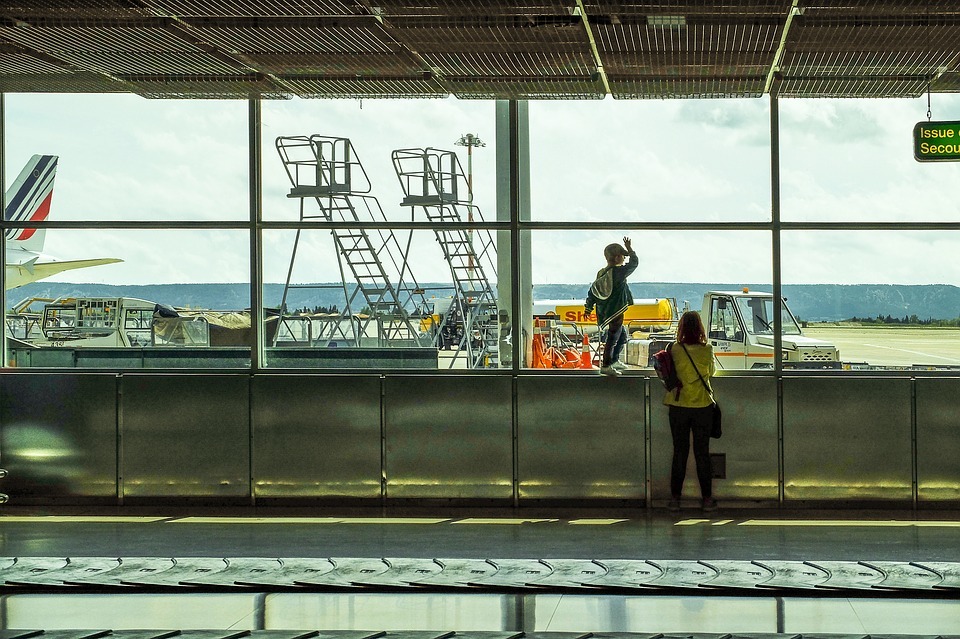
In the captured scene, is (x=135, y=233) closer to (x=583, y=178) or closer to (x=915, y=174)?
(x=583, y=178)

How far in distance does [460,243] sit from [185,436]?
3.11 metres

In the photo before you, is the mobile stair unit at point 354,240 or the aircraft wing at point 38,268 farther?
the aircraft wing at point 38,268

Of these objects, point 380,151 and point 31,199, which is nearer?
point 380,151

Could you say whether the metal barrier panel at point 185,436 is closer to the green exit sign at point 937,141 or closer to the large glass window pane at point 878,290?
the large glass window pane at point 878,290

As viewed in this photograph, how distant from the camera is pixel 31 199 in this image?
9.92 metres

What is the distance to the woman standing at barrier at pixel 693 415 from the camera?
9.09 m

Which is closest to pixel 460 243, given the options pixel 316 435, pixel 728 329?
pixel 316 435

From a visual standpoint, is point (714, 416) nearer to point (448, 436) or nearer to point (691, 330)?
point (691, 330)

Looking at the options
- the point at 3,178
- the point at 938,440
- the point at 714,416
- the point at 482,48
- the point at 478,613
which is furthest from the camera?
the point at 3,178

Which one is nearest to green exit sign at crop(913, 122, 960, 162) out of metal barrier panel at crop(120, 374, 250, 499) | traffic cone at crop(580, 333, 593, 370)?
traffic cone at crop(580, 333, 593, 370)

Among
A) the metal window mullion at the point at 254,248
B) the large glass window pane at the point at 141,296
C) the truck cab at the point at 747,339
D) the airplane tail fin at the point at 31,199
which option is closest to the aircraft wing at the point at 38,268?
the large glass window pane at the point at 141,296

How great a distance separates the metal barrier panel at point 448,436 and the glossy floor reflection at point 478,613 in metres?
3.28

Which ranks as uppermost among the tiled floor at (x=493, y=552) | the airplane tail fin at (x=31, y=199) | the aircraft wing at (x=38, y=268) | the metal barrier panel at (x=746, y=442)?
the airplane tail fin at (x=31, y=199)

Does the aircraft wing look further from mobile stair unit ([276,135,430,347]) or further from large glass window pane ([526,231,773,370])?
large glass window pane ([526,231,773,370])
